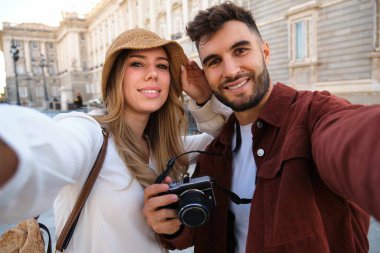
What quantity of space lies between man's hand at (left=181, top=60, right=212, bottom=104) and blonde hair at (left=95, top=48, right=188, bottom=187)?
0.33 ft

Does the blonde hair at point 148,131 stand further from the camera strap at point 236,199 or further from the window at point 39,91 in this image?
the window at point 39,91

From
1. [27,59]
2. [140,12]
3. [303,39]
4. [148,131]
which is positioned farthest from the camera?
[27,59]

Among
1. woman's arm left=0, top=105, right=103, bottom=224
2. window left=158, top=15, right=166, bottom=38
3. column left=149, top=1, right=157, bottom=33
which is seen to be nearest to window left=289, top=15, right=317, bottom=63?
woman's arm left=0, top=105, right=103, bottom=224

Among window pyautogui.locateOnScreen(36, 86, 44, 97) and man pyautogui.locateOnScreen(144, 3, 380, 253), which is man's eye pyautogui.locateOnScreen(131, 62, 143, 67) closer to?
man pyautogui.locateOnScreen(144, 3, 380, 253)

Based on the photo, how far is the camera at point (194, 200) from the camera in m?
1.23

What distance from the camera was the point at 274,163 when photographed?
1145 millimetres

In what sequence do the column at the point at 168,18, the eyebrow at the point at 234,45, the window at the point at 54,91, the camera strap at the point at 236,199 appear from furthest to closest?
1. the window at the point at 54,91
2. the column at the point at 168,18
3. the eyebrow at the point at 234,45
4. the camera strap at the point at 236,199

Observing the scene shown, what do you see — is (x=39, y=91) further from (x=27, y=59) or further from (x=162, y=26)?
(x=162, y=26)

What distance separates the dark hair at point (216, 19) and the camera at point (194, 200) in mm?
845

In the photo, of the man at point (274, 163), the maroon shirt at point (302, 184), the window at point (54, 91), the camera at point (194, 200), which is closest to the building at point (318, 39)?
the man at point (274, 163)

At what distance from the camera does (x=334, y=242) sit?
3.67 feet

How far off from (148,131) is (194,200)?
0.82 meters

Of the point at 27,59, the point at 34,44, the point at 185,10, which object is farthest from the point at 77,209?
the point at 34,44

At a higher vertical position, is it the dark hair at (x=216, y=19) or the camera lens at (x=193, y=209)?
the dark hair at (x=216, y=19)
